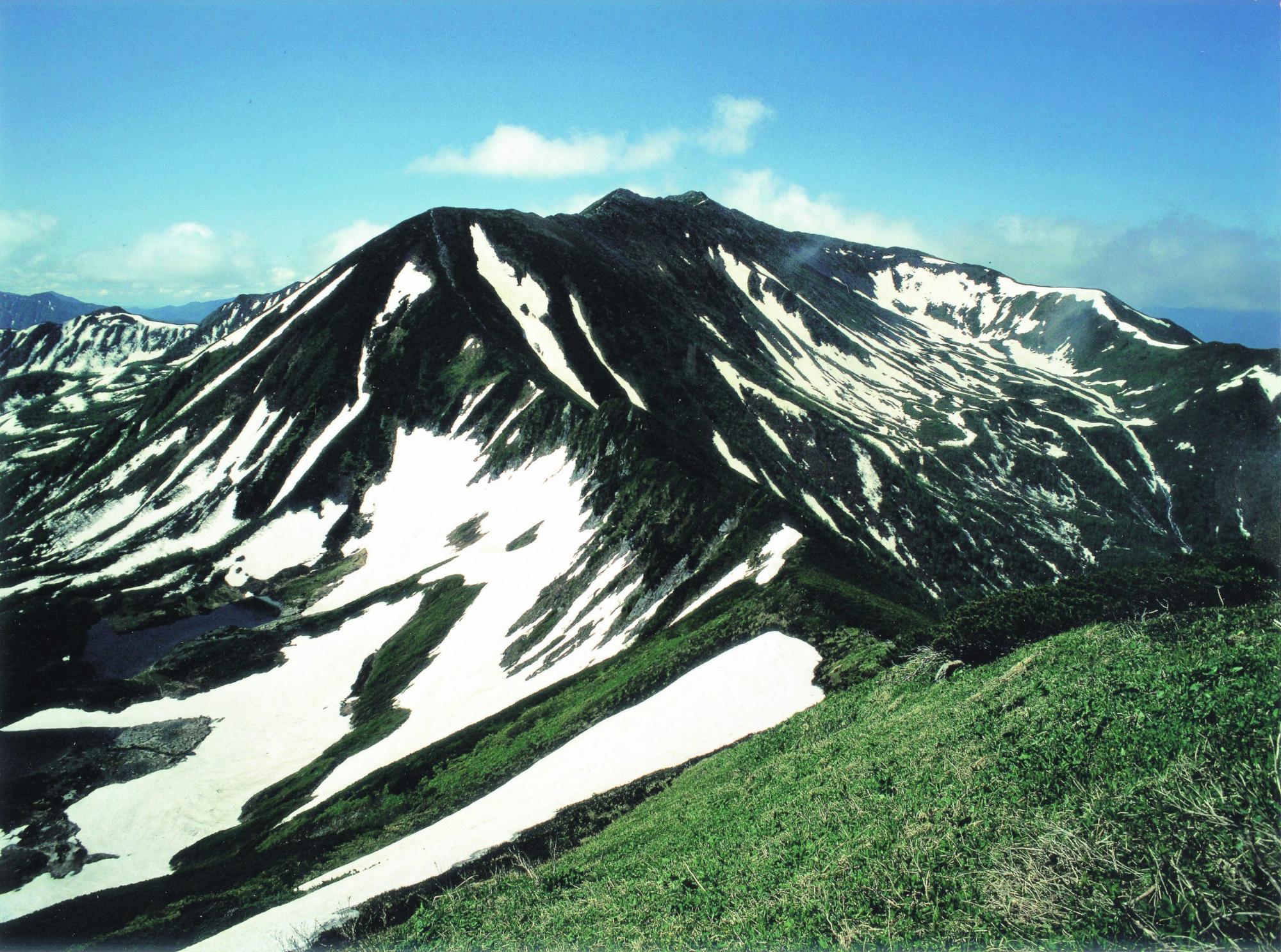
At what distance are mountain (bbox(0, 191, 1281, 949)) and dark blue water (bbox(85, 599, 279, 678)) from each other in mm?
372

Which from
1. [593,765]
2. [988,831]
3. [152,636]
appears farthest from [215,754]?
[988,831]

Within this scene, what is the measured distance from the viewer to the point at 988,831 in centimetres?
1268

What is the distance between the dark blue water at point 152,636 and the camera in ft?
244

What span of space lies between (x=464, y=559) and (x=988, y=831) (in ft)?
229

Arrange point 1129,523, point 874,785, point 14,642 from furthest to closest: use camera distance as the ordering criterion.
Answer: point 1129,523 < point 14,642 < point 874,785

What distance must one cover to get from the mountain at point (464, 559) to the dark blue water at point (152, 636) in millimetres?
372

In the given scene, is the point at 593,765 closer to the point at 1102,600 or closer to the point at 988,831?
the point at 1102,600

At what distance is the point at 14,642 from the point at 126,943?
6145cm

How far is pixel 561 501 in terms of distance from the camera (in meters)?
75.4

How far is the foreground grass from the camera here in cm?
923

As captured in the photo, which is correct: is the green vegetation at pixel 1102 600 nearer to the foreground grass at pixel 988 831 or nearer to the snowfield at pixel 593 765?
the foreground grass at pixel 988 831

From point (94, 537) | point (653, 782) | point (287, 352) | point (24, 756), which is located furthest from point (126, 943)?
point (287, 352)

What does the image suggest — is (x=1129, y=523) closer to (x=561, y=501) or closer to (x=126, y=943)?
(x=561, y=501)

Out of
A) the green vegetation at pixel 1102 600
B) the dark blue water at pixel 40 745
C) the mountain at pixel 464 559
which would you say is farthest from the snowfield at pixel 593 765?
the dark blue water at pixel 40 745
